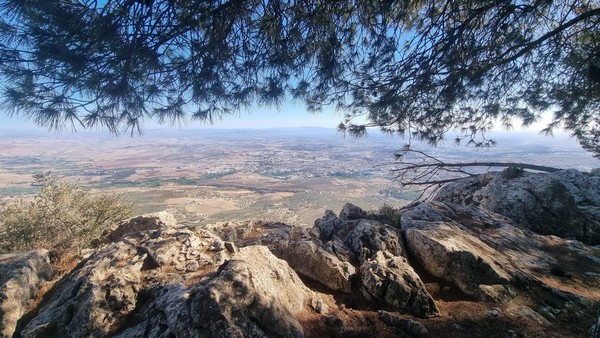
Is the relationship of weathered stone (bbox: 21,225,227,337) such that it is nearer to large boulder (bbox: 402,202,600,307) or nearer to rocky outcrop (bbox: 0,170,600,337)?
rocky outcrop (bbox: 0,170,600,337)

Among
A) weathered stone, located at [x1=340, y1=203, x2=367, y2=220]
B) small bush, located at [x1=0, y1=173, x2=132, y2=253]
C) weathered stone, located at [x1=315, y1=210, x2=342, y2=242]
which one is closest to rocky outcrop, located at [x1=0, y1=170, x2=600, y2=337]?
weathered stone, located at [x1=315, y1=210, x2=342, y2=242]

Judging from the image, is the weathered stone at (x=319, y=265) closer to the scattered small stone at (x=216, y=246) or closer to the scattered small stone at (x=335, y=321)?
the scattered small stone at (x=335, y=321)

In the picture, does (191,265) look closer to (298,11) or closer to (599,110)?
(298,11)

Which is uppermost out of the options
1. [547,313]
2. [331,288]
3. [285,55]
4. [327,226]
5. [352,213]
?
[285,55]

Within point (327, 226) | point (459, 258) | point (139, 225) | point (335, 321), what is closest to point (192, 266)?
point (335, 321)

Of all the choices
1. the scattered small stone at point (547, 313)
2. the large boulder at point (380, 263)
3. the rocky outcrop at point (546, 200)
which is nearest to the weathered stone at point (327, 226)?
the large boulder at point (380, 263)

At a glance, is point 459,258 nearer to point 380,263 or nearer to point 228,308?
point 380,263

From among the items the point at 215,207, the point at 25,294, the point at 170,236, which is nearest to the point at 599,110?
the point at 170,236
